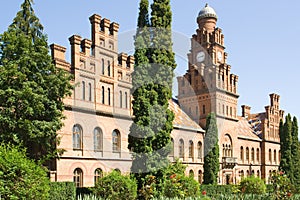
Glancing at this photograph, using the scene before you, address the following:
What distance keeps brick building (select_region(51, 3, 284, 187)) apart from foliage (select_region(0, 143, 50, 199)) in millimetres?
9302

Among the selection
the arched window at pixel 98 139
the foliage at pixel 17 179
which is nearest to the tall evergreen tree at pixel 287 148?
the arched window at pixel 98 139

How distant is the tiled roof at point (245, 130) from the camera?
4546cm

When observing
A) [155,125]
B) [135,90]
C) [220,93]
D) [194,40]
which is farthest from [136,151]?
[194,40]

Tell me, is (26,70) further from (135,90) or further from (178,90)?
(178,90)

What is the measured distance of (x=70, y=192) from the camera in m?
22.3

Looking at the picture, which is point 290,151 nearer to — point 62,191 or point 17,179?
point 62,191

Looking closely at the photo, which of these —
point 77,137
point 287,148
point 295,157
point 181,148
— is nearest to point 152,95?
point 77,137

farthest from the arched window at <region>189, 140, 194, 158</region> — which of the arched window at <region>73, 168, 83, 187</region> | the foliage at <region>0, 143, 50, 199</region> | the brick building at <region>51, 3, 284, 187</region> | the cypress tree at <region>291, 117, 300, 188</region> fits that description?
the foliage at <region>0, 143, 50, 199</region>

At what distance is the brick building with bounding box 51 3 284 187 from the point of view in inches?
1002

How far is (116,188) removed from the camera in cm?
1856

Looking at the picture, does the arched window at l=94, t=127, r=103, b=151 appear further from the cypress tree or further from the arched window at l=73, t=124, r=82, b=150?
the cypress tree

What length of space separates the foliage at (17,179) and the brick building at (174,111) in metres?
9.30

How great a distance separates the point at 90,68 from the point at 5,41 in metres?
6.72

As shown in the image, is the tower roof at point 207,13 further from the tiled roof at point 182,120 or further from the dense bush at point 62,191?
the dense bush at point 62,191
